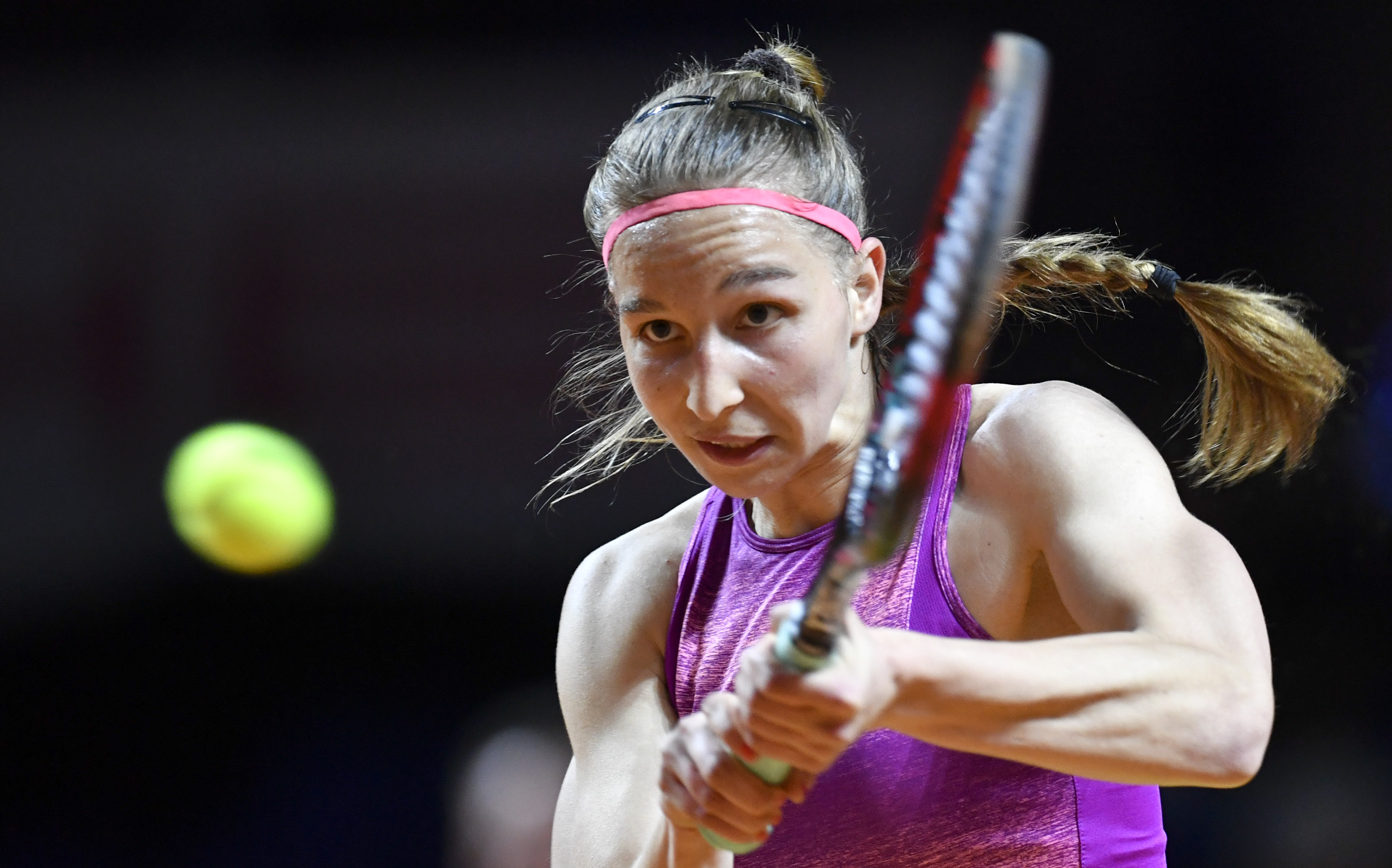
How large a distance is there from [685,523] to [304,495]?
1511mm

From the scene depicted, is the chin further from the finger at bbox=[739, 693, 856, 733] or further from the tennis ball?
the tennis ball

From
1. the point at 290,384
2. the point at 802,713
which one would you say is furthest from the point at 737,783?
the point at 290,384

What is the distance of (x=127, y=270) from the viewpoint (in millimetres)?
2875

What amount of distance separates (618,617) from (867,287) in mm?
487

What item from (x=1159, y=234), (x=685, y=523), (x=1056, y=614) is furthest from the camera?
(x=1159, y=234)

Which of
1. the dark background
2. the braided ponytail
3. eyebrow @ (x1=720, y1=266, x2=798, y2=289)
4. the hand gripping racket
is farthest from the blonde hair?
the dark background

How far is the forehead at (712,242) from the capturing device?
1.34 meters

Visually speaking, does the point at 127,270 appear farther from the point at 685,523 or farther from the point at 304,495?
the point at 685,523

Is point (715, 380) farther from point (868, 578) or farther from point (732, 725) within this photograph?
point (732, 725)

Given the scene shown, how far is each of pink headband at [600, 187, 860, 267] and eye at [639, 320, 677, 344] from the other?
0.11 metres

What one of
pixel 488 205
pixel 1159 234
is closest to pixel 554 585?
pixel 488 205

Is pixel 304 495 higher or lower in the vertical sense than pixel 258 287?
lower

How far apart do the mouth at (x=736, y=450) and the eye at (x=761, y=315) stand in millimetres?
116

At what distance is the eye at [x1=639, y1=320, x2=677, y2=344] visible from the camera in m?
1.36
